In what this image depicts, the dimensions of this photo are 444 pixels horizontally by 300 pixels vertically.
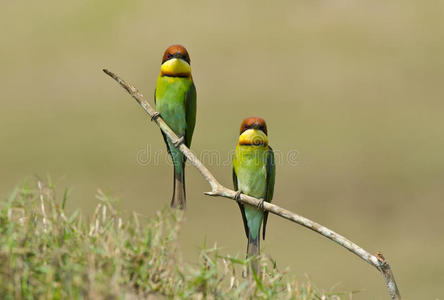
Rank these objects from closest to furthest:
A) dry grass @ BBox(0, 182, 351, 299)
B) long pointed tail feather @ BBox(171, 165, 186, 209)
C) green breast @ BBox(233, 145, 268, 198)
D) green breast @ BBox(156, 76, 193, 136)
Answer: dry grass @ BBox(0, 182, 351, 299), long pointed tail feather @ BBox(171, 165, 186, 209), green breast @ BBox(233, 145, 268, 198), green breast @ BBox(156, 76, 193, 136)

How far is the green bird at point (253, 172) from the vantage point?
328cm

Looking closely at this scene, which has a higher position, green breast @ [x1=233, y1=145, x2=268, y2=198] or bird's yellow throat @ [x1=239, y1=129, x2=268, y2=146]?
bird's yellow throat @ [x1=239, y1=129, x2=268, y2=146]

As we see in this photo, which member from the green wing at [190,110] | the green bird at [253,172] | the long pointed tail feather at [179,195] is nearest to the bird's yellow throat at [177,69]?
the green wing at [190,110]

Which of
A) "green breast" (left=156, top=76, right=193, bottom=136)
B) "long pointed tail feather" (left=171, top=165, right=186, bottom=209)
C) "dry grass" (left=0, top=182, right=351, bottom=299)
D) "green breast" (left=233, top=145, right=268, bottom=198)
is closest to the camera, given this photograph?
"dry grass" (left=0, top=182, right=351, bottom=299)

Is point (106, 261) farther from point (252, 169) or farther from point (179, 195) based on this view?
point (252, 169)

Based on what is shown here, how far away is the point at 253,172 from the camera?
3373 mm

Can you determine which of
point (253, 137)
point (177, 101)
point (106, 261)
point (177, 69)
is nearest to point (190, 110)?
point (177, 101)

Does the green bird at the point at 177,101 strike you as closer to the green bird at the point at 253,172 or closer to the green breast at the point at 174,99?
the green breast at the point at 174,99

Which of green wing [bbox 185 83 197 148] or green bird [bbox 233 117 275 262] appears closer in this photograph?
green bird [bbox 233 117 275 262]

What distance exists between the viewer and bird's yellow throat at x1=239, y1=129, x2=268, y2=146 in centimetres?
325

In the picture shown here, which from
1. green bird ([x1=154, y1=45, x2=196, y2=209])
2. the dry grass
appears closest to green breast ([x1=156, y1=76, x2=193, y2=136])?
green bird ([x1=154, y1=45, x2=196, y2=209])

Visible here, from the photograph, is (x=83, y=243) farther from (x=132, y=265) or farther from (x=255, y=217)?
(x=255, y=217)

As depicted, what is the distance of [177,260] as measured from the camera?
1622mm

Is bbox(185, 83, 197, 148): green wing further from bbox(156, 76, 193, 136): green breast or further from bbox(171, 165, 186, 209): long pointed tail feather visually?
bbox(171, 165, 186, 209): long pointed tail feather
